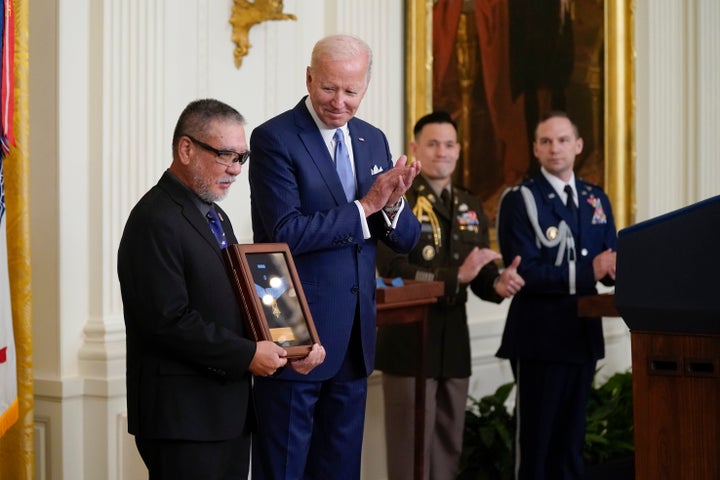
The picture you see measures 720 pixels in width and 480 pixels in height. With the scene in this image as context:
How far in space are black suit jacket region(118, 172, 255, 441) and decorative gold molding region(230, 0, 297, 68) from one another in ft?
7.78

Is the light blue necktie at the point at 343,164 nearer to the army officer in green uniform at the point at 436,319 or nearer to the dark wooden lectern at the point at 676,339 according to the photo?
the dark wooden lectern at the point at 676,339

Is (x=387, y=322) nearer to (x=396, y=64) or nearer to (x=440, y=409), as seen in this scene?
(x=440, y=409)

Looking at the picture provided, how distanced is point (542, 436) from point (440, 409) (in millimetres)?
522

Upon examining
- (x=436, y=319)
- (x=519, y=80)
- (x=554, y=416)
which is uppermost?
(x=519, y=80)

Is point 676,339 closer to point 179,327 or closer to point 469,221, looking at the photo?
point 179,327

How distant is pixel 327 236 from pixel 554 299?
211 cm

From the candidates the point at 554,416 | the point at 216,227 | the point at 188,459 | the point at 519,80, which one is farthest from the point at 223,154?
the point at 519,80

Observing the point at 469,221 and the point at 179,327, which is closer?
the point at 179,327

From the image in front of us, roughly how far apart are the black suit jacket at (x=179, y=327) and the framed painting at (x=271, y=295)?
0.05 metres

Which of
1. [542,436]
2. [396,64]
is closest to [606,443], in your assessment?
[542,436]

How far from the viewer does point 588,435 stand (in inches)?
276

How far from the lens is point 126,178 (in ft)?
16.0

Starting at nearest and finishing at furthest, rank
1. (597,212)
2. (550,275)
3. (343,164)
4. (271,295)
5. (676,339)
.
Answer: (676,339) < (271,295) < (343,164) < (550,275) < (597,212)

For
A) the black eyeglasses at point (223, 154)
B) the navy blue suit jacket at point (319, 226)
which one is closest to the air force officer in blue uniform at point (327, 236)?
the navy blue suit jacket at point (319, 226)
